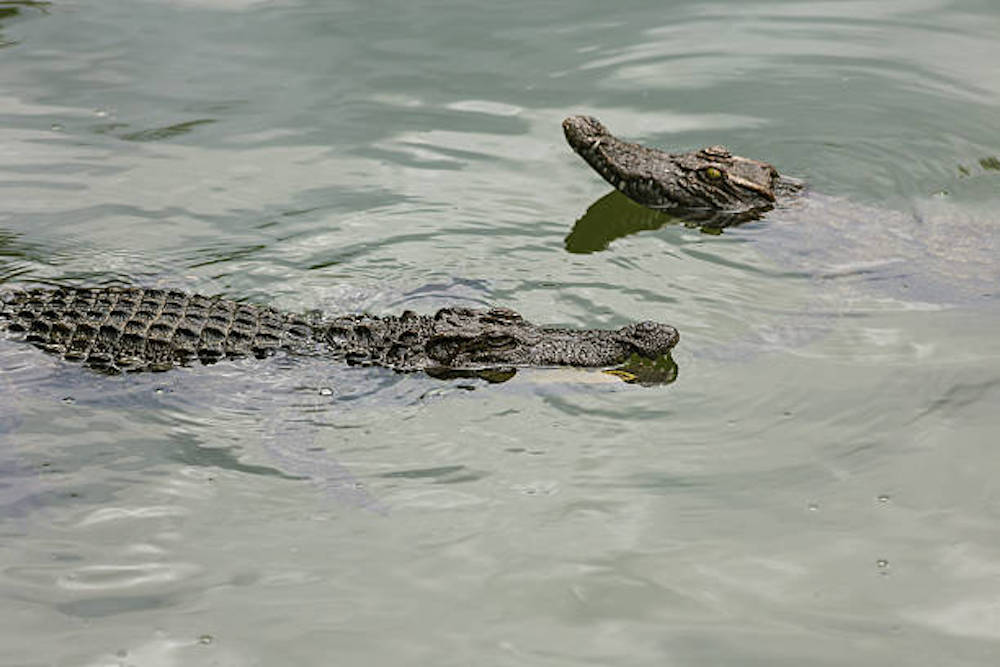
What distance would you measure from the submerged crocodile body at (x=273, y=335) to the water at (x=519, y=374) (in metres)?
0.12

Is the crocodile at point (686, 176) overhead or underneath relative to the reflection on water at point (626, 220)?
overhead

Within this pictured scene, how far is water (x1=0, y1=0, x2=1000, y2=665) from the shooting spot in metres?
5.22

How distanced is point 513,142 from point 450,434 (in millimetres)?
3892

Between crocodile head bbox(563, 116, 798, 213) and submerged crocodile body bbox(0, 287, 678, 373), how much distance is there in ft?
8.06

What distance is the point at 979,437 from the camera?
638 centimetres

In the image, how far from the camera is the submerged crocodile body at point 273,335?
6.78m

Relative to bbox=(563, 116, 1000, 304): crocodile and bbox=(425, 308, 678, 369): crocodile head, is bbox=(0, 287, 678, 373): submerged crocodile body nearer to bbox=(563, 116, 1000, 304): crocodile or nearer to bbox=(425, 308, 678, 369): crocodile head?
bbox=(425, 308, 678, 369): crocodile head

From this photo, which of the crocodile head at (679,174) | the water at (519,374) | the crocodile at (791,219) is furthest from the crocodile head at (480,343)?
the crocodile head at (679,174)

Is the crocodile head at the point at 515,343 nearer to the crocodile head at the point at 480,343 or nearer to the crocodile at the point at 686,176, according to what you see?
the crocodile head at the point at 480,343

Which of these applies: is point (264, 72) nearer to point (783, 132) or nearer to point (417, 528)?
point (783, 132)

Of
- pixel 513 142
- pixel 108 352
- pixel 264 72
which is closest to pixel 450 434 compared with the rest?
pixel 108 352

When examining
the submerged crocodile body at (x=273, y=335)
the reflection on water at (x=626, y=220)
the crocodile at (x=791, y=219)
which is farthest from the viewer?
the reflection on water at (x=626, y=220)

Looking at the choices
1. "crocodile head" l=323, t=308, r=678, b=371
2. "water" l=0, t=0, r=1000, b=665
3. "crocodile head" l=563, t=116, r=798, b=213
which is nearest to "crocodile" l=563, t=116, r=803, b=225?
"crocodile head" l=563, t=116, r=798, b=213

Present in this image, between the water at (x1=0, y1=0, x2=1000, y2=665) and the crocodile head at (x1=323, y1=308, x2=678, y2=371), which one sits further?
the crocodile head at (x1=323, y1=308, x2=678, y2=371)
